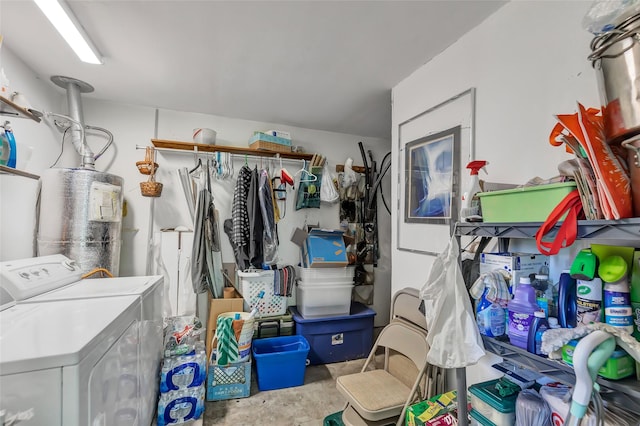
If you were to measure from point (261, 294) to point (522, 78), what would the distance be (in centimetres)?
263

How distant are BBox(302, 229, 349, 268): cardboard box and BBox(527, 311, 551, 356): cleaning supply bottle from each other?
6.76 feet

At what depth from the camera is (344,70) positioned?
2.14 meters

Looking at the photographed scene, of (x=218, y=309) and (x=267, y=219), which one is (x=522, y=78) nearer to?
(x=267, y=219)

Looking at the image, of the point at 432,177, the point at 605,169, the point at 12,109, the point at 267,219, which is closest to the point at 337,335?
the point at 267,219

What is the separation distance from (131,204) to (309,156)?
6.34 ft

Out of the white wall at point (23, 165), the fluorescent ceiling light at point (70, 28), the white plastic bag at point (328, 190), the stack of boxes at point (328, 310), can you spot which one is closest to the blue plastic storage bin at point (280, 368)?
the stack of boxes at point (328, 310)

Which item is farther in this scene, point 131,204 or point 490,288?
point 131,204

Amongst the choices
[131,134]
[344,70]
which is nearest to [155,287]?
[131,134]

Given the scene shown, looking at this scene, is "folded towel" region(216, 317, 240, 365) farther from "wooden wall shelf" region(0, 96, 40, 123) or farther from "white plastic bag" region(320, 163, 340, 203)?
"wooden wall shelf" region(0, 96, 40, 123)

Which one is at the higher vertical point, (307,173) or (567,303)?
(307,173)

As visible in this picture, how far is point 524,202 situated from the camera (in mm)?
960

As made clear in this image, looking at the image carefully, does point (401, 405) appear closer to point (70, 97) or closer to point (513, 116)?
point (513, 116)

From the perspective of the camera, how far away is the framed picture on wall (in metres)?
1.73

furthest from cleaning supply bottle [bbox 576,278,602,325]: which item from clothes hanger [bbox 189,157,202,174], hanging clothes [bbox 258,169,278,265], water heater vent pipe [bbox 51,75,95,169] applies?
water heater vent pipe [bbox 51,75,95,169]
